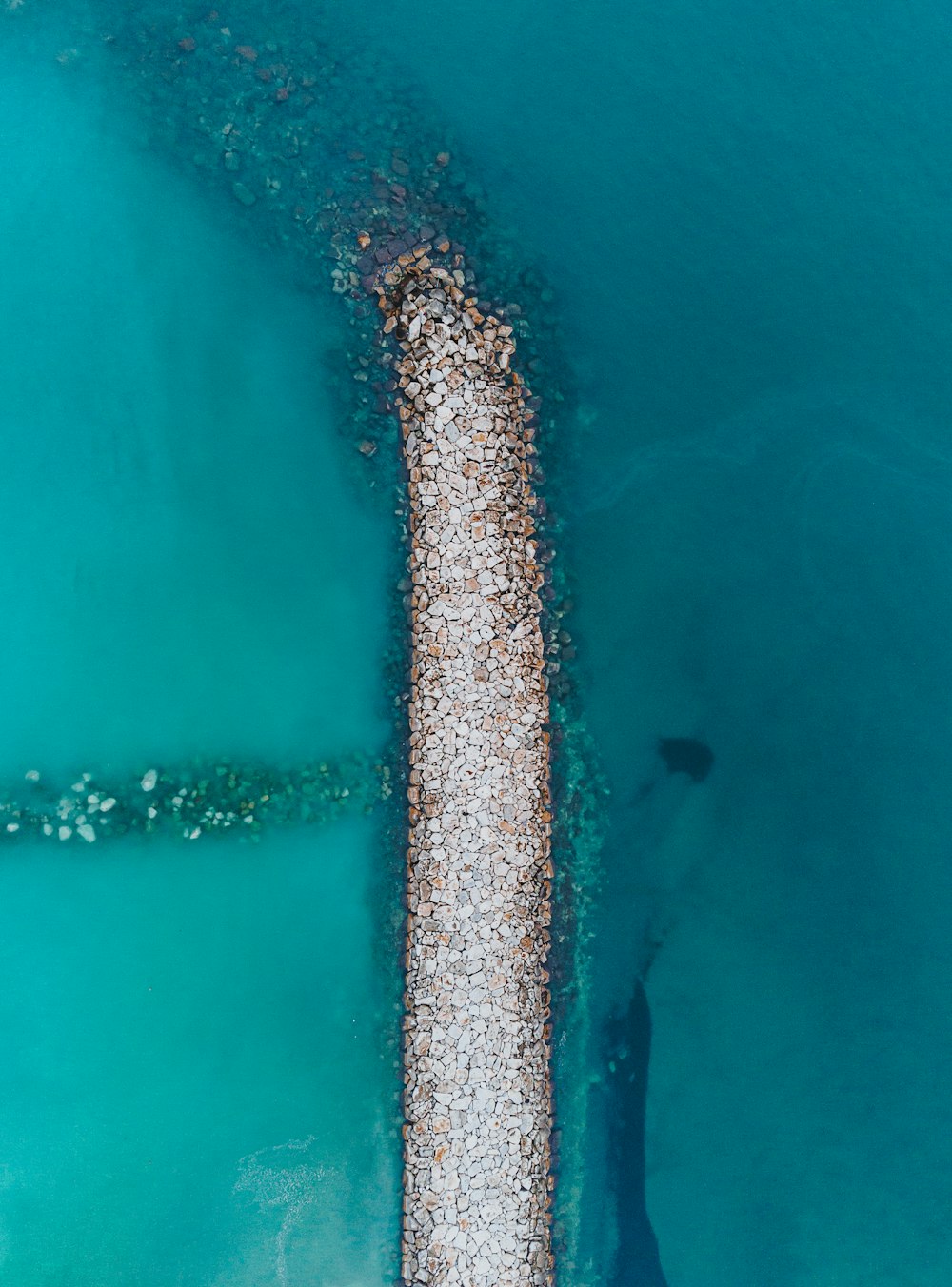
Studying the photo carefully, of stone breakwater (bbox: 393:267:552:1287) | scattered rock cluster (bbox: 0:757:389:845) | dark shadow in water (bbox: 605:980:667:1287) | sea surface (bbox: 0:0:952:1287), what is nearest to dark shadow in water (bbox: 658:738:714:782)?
sea surface (bbox: 0:0:952:1287)

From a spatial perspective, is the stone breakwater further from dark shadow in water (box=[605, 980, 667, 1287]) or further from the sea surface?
dark shadow in water (box=[605, 980, 667, 1287])

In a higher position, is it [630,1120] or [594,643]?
[594,643]

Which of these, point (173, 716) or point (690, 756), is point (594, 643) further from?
point (173, 716)

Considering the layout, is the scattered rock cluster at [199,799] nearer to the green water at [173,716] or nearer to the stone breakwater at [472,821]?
the green water at [173,716]

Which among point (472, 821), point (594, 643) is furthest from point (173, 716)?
point (594, 643)

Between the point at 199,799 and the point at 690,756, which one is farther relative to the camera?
the point at 690,756

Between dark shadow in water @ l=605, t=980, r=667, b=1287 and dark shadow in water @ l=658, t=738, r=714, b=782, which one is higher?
dark shadow in water @ l=658, t=738, r=714, b=782

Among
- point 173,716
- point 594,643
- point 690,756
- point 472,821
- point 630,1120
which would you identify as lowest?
point 630,1120
